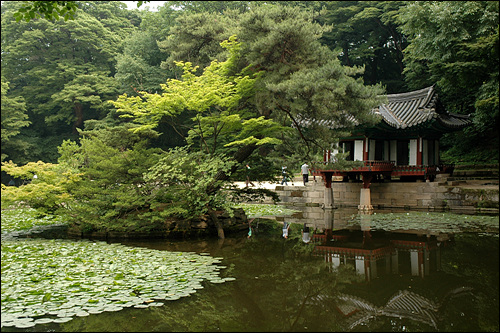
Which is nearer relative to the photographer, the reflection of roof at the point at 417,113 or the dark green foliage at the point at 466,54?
the dark green foliage at the point at 466,54

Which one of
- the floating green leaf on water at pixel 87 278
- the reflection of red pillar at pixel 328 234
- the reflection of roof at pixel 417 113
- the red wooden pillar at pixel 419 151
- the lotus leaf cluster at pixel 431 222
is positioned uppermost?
the reflection of roof at pixel 417 113

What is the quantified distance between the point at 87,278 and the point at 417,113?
16.2m

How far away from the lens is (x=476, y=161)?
69.4ft

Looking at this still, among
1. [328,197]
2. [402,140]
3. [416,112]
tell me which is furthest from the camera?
[402,140]

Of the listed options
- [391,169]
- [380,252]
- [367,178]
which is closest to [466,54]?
[391,169]

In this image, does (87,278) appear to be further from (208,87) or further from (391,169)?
(391,169)

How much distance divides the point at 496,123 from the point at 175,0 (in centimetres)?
2431

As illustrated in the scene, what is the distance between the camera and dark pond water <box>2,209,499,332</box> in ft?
14.4

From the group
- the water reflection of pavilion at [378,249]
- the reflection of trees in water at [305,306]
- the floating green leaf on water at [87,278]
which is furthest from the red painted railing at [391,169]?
the floating green leaf on water at [87,278]

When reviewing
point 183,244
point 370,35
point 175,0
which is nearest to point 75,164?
point 183,244

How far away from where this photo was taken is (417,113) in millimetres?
17797

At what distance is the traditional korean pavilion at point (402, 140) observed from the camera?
17.0 m

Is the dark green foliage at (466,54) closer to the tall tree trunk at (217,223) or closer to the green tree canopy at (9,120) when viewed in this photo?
the tall tree trunk at (217,223)

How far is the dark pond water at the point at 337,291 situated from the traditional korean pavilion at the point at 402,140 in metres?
7.73
